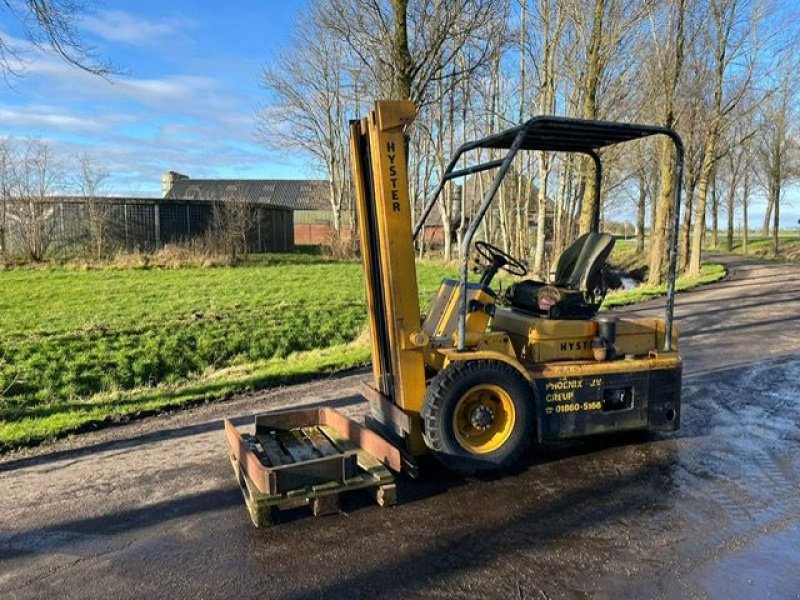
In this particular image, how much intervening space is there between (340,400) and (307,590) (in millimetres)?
4298

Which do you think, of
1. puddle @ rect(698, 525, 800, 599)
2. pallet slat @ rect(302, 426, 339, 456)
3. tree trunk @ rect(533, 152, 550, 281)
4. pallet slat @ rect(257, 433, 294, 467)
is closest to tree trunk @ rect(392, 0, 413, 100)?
pallet slat @ rect(302, 426, 339, 456)

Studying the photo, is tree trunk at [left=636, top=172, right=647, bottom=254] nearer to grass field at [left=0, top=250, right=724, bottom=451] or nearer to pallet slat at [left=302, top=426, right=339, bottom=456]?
grass field at [left=0, top=250, right=724, bottom=451]

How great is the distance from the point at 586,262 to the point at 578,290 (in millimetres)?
287

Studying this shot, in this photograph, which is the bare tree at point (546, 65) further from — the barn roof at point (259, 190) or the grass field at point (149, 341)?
the barn roof at point (259, 190)

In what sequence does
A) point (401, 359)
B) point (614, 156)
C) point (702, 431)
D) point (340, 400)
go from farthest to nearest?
1. point (614, 156)
2. point (340, 400)
3. point (702, 431)
4. point (401, 359)

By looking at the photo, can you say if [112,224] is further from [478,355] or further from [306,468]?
[306,468]

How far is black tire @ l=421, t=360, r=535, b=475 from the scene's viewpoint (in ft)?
16.6

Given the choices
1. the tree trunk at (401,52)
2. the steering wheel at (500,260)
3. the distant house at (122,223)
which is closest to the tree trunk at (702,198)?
the tree trunk at (401,52)

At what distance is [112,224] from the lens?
2712 centimetres

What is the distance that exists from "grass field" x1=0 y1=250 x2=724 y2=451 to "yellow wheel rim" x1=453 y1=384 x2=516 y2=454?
13.6 feet

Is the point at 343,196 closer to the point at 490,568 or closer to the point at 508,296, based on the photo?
the point at 508,296

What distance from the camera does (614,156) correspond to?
20.9 meters

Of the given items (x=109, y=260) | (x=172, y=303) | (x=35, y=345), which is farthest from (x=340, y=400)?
(x=109, y=260)

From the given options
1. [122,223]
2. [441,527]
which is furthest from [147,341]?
[122,223]
